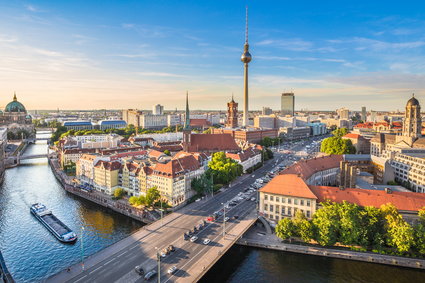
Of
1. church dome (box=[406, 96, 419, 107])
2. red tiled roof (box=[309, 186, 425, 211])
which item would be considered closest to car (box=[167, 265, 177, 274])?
red tiled roof (box=[309, 186, 425, 211])

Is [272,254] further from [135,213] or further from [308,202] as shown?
[135,213]

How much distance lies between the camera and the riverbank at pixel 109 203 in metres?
66.8

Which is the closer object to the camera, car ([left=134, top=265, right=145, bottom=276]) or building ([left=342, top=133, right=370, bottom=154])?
car ([left=134, top=265, right=145, bottom=276])

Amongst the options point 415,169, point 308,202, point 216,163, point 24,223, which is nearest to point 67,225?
point 24,223

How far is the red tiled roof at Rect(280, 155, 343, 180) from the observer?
69.8 m

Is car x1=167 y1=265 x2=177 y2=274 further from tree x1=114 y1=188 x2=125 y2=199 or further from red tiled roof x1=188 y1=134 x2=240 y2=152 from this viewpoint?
red tiled roof x1=188 y1=134 x2=240 y2=152

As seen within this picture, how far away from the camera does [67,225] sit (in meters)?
65.4

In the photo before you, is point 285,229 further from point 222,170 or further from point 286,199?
point 222,170

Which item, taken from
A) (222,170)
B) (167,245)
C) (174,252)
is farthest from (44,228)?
(222,170)

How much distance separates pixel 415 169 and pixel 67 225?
95603mm

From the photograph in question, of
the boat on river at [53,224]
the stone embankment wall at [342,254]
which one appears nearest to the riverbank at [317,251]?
the stone embankment wall at [342,254]

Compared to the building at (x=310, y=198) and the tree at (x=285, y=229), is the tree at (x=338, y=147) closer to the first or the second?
the building at (x=310, y=198)

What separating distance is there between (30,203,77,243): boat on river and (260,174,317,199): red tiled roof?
41.1m

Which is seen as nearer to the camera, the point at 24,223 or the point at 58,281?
the point at 58,281
